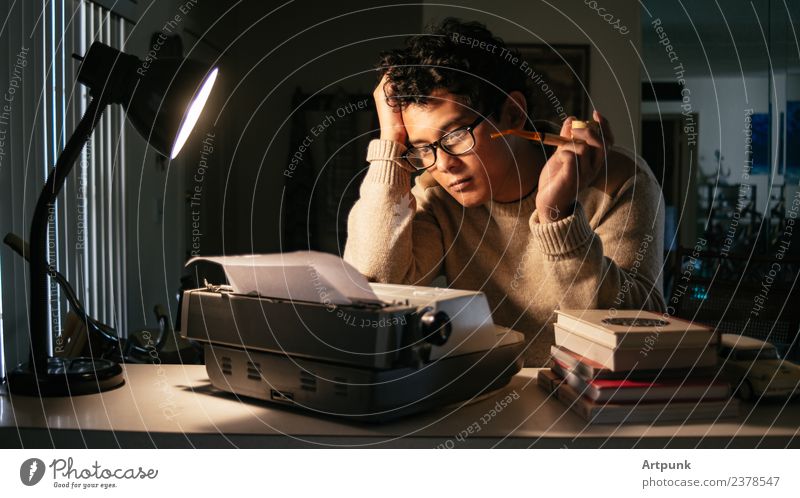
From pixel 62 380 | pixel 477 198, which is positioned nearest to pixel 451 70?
pixel 477 198

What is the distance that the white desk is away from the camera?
840 millimetres

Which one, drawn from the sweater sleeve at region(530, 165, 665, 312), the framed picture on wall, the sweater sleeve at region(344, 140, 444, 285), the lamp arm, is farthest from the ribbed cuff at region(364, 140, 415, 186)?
the framed picture on wall

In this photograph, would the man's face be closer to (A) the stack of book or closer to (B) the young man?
(B) the young man

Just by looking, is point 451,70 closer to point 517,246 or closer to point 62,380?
point 517,246

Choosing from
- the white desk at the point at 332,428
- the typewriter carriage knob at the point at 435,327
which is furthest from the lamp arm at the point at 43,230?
the typewriter carriage knob at the point at 435,327

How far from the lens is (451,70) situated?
1564mm

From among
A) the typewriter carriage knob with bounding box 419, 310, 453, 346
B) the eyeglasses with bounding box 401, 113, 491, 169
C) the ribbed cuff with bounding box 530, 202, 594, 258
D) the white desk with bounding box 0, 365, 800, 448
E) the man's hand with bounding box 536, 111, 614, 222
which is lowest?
the white desk with bounding box 0, 365, 800, 448

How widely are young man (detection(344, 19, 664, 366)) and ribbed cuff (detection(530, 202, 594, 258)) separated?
6 cm

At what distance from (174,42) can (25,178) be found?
1.55m

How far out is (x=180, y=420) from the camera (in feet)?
2.91

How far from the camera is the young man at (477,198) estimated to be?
4.85ft

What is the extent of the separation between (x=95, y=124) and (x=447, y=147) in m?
0.77
